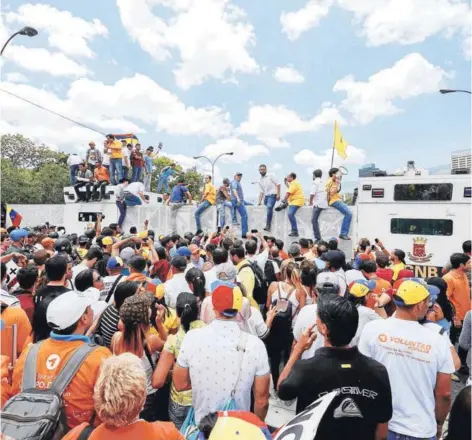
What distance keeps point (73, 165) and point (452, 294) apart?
14.6 meters

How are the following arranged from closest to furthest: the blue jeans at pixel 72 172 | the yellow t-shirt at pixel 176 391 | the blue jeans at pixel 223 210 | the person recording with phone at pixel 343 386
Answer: the person recording with phone at pixel 343 386 → the yellow t-shirt at pixel 176 391 → the blue jeans at pixel 223 210 → the blue jeans at pixel 72 172

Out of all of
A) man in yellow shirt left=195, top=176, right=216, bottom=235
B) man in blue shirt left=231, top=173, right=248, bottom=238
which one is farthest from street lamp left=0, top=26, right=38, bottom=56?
man in blue shirt left=231, top=173, right=248, bottom=238

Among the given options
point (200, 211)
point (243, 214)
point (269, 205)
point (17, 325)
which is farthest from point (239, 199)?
point (17, 325)

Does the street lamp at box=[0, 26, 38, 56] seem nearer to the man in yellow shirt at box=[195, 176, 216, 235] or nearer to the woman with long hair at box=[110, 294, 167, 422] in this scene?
the man in yellow shirt at box=[195, 176, 216, 235]

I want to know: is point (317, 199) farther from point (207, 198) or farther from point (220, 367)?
point (220, 367)

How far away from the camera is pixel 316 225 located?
1076cm

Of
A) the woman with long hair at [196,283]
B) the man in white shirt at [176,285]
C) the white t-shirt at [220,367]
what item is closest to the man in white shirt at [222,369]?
the white t-shirt at [220,367]

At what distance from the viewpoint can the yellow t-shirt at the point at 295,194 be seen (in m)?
10.9

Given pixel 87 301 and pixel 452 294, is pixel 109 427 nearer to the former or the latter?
pixel 87 301

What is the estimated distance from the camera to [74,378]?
206 cm

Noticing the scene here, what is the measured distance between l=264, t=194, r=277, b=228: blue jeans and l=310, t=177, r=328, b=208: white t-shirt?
1341mm

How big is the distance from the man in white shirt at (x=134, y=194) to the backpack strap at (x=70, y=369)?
1173cm

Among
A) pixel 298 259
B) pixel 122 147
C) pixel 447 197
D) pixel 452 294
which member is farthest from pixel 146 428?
pixel 122 147

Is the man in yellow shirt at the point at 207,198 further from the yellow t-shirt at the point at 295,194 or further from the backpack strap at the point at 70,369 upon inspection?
the backpack strap at the point at 70,369
